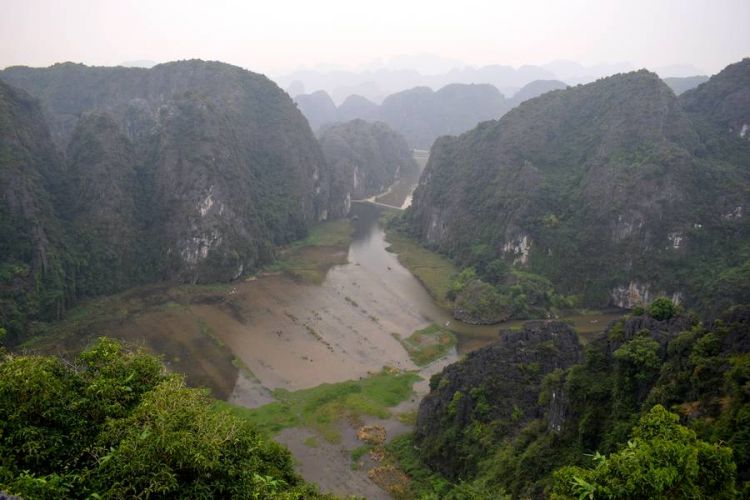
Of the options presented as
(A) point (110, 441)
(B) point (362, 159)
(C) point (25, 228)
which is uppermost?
(A) point (110, 441)

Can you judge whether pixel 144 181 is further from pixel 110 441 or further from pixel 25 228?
pixel 110 441

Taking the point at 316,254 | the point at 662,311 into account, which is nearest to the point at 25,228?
the point at 316,254

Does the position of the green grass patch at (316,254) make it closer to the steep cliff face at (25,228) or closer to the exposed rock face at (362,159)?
the exposed rock face at (362,159)

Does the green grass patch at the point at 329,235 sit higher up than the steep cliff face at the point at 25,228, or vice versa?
the steep cliff face at the point at 25,228

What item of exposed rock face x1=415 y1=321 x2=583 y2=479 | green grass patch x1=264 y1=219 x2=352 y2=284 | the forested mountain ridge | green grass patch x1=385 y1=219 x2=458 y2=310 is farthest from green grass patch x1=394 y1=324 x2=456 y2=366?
the forested mountain ridge

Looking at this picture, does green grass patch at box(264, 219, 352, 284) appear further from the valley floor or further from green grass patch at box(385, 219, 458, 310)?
green grass patch at box(385, 219, 458, 310)

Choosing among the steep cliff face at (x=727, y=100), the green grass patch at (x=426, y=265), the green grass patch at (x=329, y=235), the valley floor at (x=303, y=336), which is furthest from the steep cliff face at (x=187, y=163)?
the steep cliff face at (x=727, y=100)
